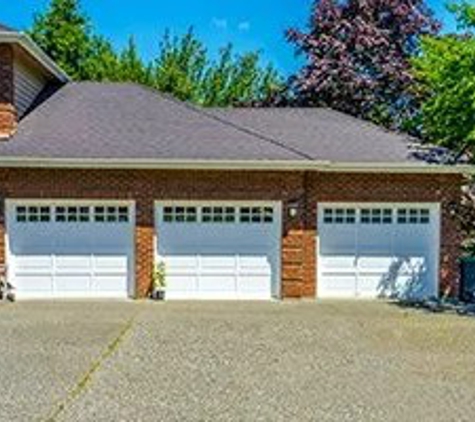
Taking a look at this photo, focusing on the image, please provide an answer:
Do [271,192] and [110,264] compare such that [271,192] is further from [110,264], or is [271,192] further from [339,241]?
[110,264]

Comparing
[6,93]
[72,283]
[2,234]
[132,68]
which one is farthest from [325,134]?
[132,68]

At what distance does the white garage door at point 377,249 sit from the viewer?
54.9 ft

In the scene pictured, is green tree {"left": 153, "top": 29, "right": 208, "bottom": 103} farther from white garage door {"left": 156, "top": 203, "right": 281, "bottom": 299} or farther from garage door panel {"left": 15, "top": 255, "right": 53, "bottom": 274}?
garage door panel {"left": 15, "top": 255, "right": 53, "bottom": 274}

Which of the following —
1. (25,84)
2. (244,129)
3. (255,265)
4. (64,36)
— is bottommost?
(255,265)

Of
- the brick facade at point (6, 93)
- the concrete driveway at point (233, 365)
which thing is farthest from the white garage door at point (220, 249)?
the brick facade at point (6, 93)

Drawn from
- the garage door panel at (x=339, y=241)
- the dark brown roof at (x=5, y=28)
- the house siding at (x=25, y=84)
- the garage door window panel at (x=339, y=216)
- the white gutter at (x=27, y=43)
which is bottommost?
the garage door panel at (x=339, y=241)

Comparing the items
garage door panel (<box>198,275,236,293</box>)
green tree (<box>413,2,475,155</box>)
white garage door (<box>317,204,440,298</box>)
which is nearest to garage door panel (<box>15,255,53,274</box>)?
garage door panel (<box>198,275,236,293</box>)

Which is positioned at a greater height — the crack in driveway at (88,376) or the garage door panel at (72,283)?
the crack in driveway at (88,376)

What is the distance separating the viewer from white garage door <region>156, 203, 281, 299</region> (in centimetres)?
1630

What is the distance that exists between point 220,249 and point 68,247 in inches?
126

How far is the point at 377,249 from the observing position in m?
16.8

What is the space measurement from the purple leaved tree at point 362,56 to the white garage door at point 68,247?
1219 centimetres

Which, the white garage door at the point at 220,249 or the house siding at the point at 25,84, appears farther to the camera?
the house siding at the point at 25,84

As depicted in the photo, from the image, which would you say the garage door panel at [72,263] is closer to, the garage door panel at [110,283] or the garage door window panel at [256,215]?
the garage door panel at [110,283]
